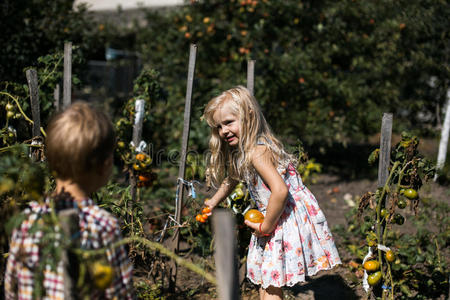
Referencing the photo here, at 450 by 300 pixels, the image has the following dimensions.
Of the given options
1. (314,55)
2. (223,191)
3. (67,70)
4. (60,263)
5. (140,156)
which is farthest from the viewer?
(314,55)

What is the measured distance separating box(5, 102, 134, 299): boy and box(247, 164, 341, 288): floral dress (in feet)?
2.95

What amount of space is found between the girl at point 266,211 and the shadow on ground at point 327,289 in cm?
64

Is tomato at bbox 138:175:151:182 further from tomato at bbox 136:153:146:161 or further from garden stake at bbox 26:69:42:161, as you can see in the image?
garden stake at bbox 26:69:42:161

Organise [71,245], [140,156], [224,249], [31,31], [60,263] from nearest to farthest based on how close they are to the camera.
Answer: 1. [224,249]
2. [71,245]
3. [60,263]
4. [140,156]
5. [31,31]

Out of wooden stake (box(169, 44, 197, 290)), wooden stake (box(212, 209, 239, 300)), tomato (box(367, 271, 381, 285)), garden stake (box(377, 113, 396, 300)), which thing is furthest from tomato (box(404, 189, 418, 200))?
wooden stake (box(212, 209, 239, 300))

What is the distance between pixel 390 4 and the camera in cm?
538

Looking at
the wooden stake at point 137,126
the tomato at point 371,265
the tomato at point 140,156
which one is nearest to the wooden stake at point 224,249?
the tomato at point 371,265

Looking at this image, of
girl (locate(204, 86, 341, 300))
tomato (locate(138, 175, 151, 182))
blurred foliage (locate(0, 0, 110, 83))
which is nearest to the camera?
girl (locate(204, 86, 341, 300))

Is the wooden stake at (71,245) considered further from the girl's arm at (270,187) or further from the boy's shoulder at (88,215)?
the girl's arm at (270,187)

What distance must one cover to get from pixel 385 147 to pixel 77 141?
5.16 ft

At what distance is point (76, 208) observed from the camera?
1.42 m

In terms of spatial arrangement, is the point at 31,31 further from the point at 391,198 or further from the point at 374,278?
the point at 374,278

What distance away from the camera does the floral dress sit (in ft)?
7.10

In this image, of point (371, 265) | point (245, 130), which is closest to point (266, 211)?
point (245, 130)
